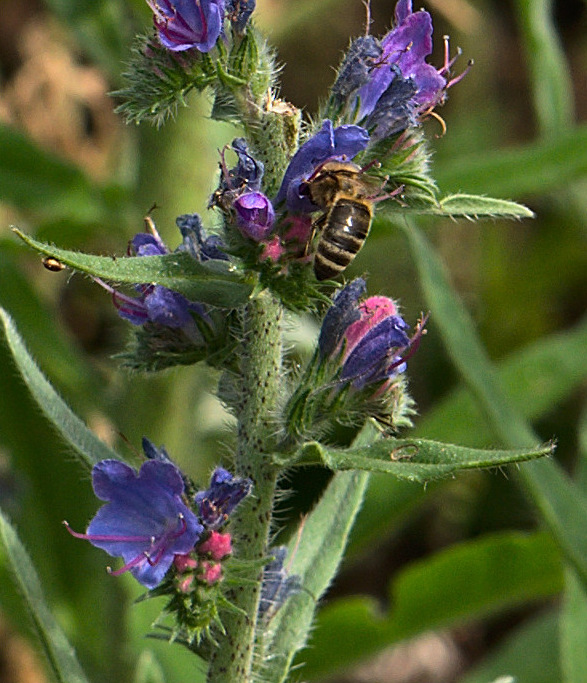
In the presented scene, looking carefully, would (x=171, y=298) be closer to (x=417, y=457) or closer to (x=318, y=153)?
(x=318, y=153)

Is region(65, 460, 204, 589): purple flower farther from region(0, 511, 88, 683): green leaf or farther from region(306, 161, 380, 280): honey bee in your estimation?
region(306, 161, 380, 280): honey bee

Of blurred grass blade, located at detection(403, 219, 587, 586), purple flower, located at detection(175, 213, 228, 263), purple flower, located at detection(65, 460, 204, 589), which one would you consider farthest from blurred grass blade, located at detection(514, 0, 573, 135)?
purple flower, located at detection(65, 460, 204, 589)

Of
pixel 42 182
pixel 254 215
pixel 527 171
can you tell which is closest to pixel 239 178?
pixel 254 215

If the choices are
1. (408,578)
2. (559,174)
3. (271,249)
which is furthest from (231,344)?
(559,174)

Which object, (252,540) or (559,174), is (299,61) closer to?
(559,174)

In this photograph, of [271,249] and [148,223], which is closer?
[271,249]

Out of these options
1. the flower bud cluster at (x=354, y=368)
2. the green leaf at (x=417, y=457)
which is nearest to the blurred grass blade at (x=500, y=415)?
the flower bud cluster at (x=354, y=368)
